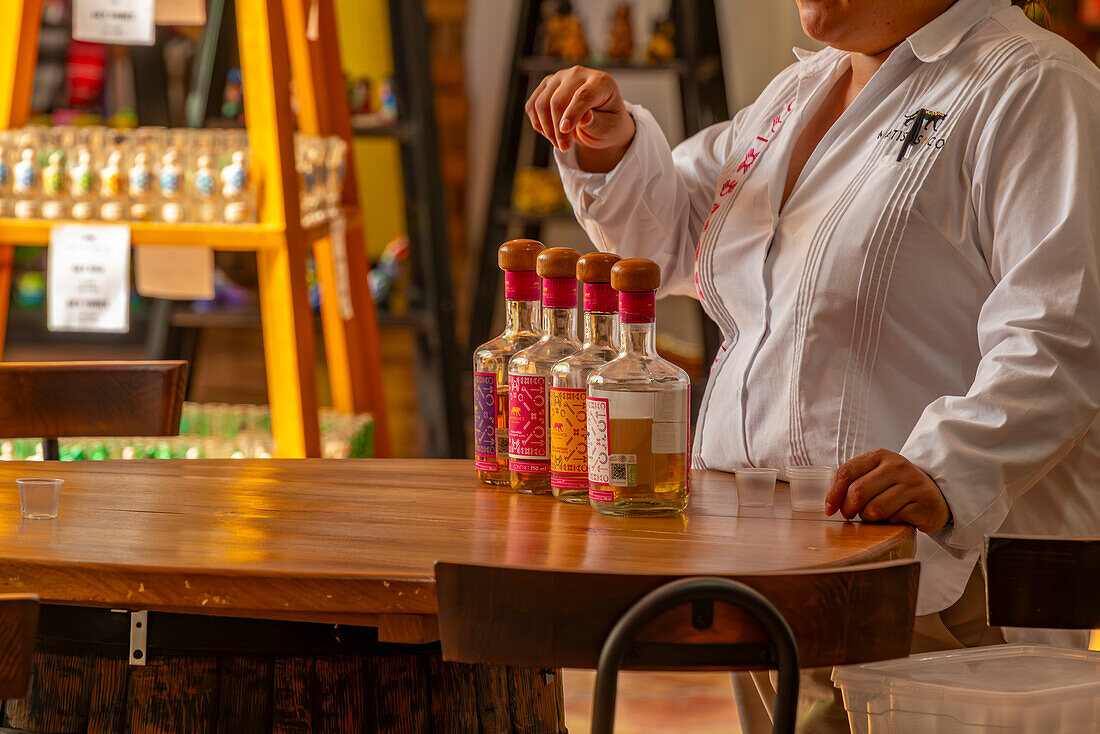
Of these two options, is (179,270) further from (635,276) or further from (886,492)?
(886,492)

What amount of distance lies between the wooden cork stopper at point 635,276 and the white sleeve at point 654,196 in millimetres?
431

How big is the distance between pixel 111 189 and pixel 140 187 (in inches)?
2.2

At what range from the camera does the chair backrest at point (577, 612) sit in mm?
940

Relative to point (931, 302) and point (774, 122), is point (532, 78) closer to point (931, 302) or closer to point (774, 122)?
point (774, 122)

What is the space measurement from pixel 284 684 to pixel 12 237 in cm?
156

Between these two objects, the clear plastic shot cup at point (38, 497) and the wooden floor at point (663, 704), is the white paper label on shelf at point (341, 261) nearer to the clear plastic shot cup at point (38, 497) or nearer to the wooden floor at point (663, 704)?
the wooden floor at point (663, 704)

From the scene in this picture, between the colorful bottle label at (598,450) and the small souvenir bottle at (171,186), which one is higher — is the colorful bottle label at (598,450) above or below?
below

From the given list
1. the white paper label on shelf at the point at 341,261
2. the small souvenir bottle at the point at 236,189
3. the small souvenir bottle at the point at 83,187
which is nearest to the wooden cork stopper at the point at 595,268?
the small souvenir bottle at the point at 236,189

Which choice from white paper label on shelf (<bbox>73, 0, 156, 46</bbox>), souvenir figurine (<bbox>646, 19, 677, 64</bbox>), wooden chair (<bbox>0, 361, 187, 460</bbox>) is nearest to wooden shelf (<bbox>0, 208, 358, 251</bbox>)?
white paper label on shelf (<bbox>73, 0, 156, 46</bbox>)

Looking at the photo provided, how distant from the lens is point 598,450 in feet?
4.13

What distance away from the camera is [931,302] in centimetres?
146

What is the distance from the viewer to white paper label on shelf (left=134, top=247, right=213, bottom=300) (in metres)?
2.51

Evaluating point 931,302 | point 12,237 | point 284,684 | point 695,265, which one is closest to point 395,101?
point 12,237

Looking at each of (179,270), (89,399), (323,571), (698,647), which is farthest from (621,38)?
(698,647)
